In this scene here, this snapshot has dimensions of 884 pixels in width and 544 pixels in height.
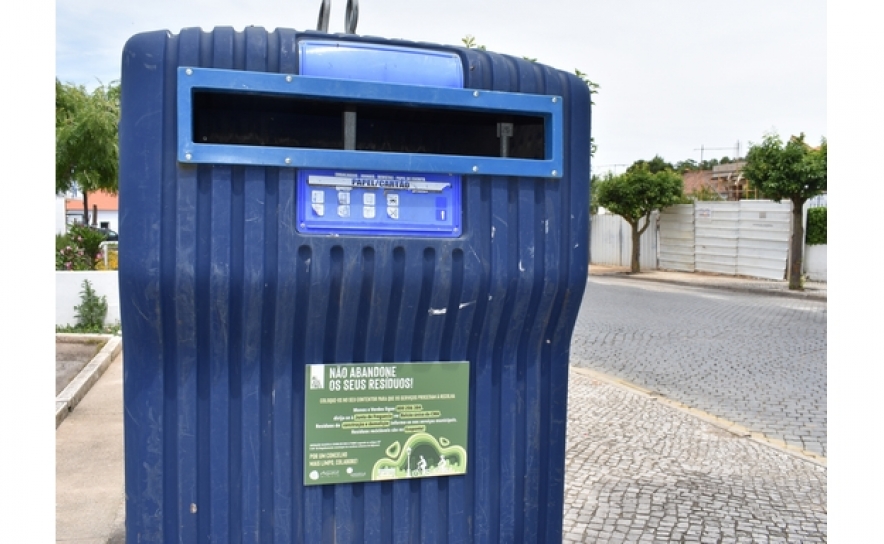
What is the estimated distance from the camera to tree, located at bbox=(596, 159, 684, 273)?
81.7 feet

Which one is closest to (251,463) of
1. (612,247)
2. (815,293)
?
(815,293)

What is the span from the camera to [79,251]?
39.1ft

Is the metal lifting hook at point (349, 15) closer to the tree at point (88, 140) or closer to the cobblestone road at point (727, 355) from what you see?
the cobblestone road at point (727, 355)

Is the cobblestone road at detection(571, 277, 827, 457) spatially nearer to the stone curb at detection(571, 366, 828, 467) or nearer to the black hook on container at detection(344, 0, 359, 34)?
the stone curb at detection(571, 366, 828, 467)

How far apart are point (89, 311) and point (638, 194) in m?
18.2

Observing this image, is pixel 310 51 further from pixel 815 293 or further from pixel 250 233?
pixel 815 293

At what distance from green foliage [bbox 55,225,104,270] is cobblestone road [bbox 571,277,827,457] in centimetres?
698

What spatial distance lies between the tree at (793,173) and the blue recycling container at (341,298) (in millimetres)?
17931

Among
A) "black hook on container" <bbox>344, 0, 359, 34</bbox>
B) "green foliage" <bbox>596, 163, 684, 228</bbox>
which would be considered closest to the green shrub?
"green foliage" <bbox>596, 163, 684, 228</bbox>

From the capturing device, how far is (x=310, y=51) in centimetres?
185

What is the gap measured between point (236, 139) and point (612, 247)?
27960 mm

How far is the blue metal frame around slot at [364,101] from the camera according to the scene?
→ 176 centimetres

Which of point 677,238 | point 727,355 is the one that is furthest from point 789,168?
point 727,355

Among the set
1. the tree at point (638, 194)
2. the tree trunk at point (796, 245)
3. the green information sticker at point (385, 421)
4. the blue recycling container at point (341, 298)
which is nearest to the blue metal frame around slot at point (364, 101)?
the blue recycling container at point (341, 298)
